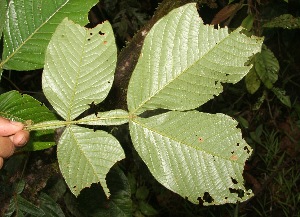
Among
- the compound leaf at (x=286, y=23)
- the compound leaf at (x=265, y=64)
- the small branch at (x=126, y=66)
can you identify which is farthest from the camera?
the compound leaf at (x=265, y=64)

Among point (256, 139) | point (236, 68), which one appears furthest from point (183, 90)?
point (256, 139)

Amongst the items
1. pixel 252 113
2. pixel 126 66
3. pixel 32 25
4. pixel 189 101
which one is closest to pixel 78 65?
pixel 189 101

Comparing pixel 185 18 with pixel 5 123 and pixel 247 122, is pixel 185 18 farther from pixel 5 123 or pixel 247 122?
pixel 247 122

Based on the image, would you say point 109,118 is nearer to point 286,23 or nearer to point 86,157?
point 86,157

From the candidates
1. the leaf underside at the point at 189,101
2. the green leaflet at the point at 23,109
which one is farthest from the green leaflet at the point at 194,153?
the green leaflet at the point at 23,109

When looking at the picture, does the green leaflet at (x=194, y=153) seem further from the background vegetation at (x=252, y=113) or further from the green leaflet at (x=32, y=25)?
the background vegetation at (x=252, y=113)

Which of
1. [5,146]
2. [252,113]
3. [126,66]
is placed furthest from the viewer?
[252,113]

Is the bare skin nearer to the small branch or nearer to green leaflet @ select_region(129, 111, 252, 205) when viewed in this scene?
green leaflet @ select_region(129, 111, 252, 205)
